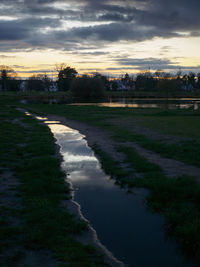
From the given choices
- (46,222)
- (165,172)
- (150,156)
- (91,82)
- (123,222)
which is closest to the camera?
(46,222)

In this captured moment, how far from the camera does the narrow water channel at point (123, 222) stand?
208 inches

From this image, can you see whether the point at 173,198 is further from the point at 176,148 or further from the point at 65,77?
the point at 65,77

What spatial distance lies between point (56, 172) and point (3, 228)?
14.8 feet

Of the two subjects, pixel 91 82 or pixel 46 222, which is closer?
pixel 46 222

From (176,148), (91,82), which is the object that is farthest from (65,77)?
(176,148)

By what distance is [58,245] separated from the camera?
532cm

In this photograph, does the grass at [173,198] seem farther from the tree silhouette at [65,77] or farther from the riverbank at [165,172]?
the tree silhouette at [65,77]

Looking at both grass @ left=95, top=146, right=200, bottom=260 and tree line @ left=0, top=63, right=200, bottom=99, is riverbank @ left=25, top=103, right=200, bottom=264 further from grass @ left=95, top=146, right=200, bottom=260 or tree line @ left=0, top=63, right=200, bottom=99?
tree line @ left=0, top=63, right=200, bottom=99

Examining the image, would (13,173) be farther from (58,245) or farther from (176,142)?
(176,142)

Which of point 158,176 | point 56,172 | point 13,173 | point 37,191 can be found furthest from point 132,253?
point 13,173

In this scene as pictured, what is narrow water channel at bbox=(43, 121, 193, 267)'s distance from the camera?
17.3 feet

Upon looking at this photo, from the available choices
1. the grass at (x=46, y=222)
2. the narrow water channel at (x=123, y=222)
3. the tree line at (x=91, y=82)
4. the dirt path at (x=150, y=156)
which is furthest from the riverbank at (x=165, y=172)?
the tree line at (x=91, y=82)

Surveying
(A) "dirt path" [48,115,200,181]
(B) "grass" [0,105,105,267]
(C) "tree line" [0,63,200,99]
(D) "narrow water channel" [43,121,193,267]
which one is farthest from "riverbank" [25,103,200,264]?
(C) "tree line" [0,63,200,99]

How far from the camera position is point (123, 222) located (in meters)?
6.66
